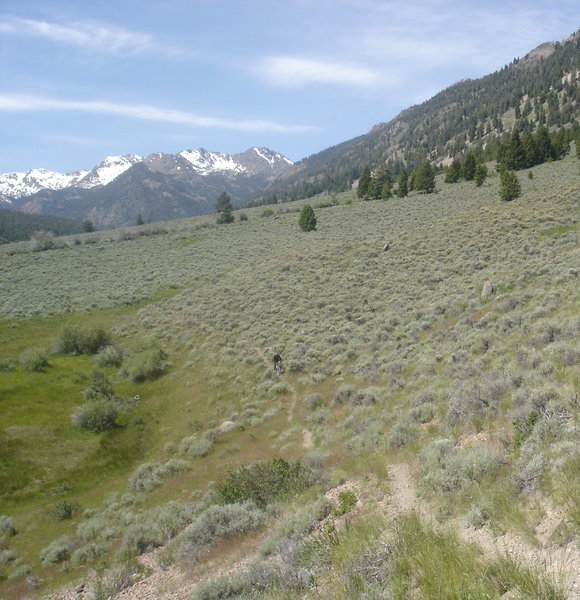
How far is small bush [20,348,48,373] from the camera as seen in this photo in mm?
27016

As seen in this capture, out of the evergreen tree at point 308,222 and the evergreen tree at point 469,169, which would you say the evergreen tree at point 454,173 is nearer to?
the evergreen tree at point 469,169

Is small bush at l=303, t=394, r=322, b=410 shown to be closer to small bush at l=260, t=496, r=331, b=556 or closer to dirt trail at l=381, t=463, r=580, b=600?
small bush at l=260, t=496, r=331, b=556

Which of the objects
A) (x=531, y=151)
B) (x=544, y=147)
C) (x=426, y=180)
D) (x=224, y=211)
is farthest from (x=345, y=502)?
A: (x=544, y=147)

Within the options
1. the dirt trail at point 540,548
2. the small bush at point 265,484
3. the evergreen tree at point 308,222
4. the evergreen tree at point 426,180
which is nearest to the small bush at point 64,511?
the small bush at point 265,484

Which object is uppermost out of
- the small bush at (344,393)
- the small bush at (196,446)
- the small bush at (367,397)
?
the small bush at (367,397)

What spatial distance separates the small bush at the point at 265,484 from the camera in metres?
10.2

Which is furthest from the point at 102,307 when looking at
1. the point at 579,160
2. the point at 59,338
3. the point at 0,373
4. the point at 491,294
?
the point at 579,160

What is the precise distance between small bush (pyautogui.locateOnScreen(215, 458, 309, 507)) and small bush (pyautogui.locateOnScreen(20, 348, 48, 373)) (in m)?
21.7

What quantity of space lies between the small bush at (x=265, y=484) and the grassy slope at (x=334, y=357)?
1.15m

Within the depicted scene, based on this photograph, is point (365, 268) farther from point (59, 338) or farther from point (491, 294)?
point (59, 338)

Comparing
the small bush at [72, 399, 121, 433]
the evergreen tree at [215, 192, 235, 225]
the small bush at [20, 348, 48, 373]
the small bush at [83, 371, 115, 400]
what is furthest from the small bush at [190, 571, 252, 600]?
the evergreen tree at [215, 192, 235, 225]

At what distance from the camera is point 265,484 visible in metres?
10.8

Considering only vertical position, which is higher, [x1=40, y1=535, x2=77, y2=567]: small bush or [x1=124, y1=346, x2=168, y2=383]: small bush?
[x1=124, y1=346, x2=168, y2=383]: small bush

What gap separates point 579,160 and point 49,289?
268ft
